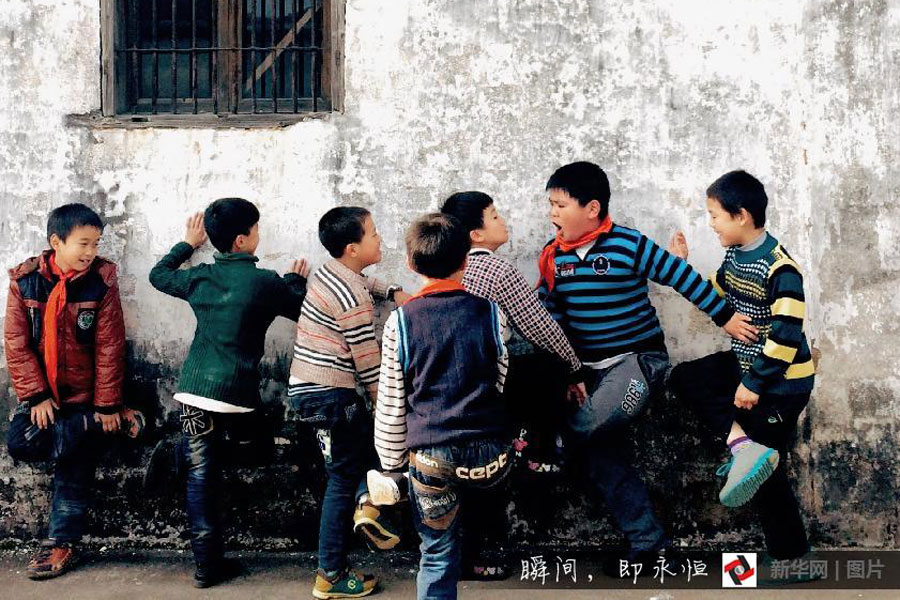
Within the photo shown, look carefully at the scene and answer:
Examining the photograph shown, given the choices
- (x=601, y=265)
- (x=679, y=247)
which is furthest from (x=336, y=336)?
(x=679, y=247)

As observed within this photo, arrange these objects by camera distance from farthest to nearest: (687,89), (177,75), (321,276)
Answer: (177,75), (687,89), (321,276)

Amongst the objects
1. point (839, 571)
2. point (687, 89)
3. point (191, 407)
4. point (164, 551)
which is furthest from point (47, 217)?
point (839, 571)

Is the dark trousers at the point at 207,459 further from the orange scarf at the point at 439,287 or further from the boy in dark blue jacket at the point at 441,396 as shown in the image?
the orange scarf at the point at 439,287

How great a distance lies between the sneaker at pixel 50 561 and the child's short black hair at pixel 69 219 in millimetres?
1414

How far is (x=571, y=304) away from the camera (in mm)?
4195

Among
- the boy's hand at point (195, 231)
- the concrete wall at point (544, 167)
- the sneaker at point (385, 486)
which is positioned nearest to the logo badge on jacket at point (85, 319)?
the concrete wall at point (544, 167)

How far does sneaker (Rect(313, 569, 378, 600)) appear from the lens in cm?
412

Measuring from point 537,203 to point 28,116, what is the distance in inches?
97.6

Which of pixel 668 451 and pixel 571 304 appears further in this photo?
pixel 668 451

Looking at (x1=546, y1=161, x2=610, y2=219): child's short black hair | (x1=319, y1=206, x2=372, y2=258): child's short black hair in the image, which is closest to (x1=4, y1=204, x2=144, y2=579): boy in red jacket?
(x1=319, y1=206, x2=372, y2=258): child's short black hair

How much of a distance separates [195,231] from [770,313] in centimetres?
262

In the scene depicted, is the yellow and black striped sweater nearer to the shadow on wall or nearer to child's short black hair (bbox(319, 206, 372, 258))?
the shadow on wall

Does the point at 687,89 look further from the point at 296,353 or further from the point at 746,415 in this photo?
the point at 296,353

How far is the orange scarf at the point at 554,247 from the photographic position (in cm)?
414
